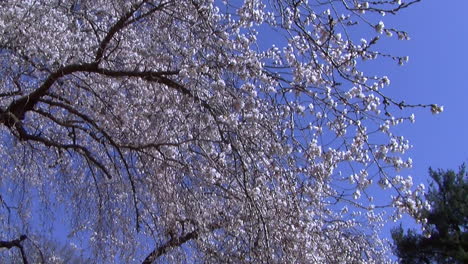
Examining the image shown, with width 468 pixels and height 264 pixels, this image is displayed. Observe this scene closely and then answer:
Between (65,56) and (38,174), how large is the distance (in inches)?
71.9

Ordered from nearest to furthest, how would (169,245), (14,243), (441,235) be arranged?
(169,245)
(14,243)
(441,235)

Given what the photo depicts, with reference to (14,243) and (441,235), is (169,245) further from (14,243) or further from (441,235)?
(441,235)

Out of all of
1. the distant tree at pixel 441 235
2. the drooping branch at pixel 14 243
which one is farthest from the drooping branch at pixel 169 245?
the distant tree at pixel 441 235

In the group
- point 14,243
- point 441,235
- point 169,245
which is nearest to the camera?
point 169,245

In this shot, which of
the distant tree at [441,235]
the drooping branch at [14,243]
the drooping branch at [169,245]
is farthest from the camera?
the distant tree at [441,235]

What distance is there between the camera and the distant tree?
1212cm

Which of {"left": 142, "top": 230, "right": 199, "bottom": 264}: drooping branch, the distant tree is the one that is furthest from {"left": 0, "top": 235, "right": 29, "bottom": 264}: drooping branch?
the distant tree

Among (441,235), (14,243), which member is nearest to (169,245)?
(14,243)

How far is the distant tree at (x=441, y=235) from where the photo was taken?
12.1m

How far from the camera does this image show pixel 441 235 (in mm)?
12477

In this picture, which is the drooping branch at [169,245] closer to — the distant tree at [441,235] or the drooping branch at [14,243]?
the drooping branch at [14,243]

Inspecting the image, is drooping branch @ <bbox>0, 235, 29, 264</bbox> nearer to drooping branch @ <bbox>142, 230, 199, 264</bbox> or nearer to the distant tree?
drooping branch @ <bbox>142, 230, 199, 264</bbox>

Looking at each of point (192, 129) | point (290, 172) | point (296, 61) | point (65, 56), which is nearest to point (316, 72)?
point (296, 61)

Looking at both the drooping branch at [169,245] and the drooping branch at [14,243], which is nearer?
the drooping branch at [169,245]
